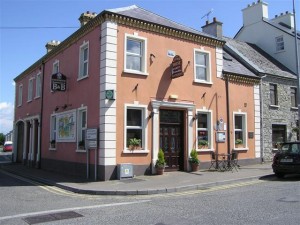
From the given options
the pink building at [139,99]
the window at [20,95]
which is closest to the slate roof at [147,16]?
the pink building at [139,99]

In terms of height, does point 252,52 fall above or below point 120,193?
above

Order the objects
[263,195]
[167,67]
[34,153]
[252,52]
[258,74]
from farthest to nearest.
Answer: [252,52]
[34,153]
[258,74]
[167,67]
[263,195]

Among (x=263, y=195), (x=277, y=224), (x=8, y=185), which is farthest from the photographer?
(x=8, y=185)

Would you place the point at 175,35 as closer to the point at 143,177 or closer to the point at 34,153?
the point at 143,177

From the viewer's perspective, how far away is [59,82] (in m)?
18.2

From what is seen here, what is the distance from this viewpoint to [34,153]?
2281cm

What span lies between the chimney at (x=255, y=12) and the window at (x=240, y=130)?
1180 cm

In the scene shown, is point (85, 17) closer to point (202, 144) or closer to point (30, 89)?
point (30, 89)

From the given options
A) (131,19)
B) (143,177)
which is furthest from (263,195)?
(131,19)

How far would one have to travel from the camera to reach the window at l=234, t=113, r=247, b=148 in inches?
766

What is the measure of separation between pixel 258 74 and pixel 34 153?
1524cm

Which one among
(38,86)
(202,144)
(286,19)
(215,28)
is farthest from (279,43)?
(38,86)

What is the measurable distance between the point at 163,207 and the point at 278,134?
15.7 meters

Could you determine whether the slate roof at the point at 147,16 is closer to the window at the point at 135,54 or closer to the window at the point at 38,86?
the window at the point at 135,54
